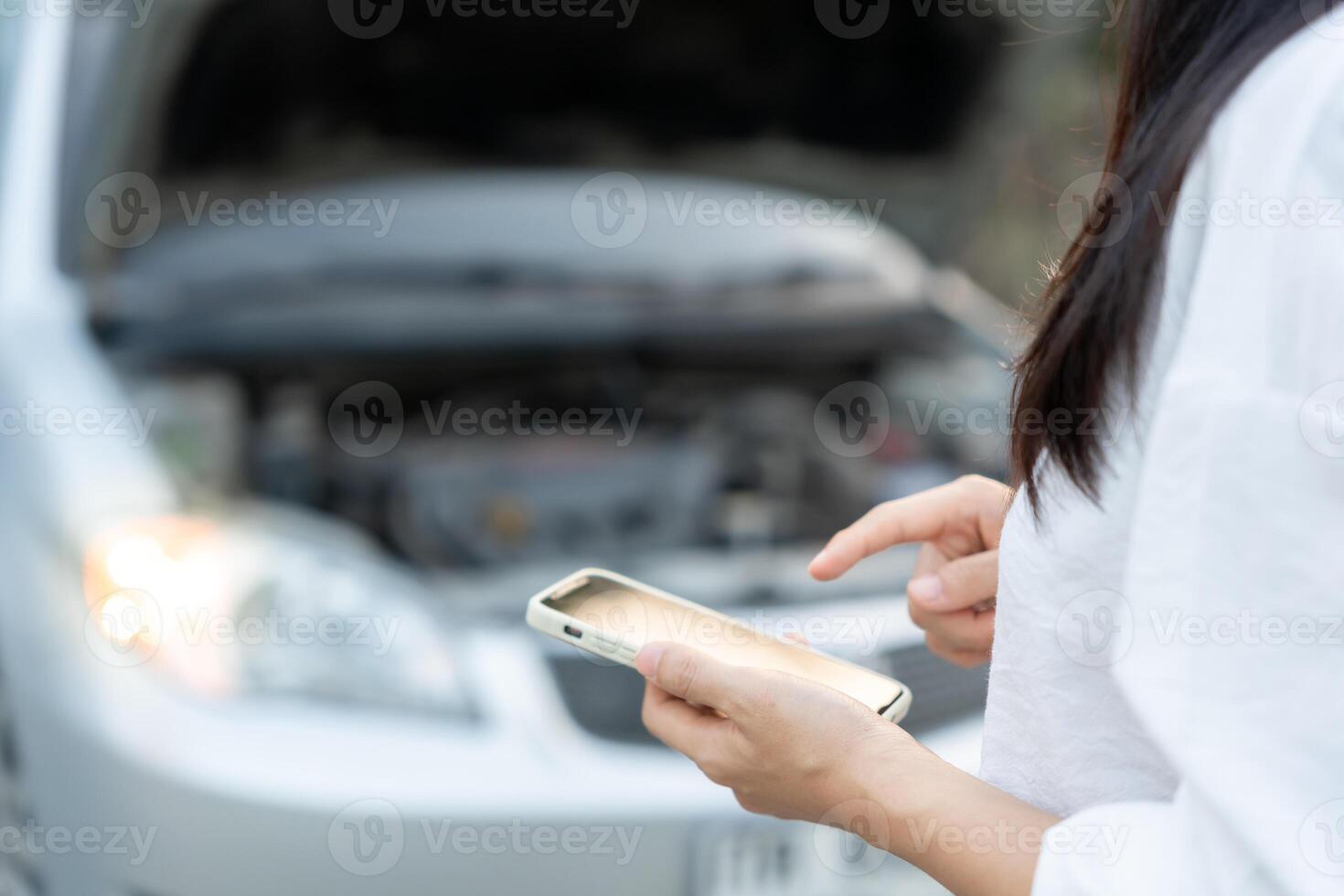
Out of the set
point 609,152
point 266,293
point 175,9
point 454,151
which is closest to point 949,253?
point 609,152

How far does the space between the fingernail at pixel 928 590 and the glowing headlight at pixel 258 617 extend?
611 mm

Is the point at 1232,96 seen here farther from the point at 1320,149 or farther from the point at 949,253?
the point at 949,253

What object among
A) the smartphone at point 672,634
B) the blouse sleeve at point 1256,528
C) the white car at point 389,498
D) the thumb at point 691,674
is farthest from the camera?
the white car at point 389,498

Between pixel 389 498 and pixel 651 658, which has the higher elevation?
pixel 651 658

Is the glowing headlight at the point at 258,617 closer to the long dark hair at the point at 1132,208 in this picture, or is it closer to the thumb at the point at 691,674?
the thumb at the point at 691,674

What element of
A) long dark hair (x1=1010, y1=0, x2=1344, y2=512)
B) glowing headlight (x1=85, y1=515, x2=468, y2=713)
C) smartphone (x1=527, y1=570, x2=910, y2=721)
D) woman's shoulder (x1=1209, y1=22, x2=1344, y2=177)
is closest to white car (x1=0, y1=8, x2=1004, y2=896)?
glowing headlight (x1=85, y1=515, x2=468, y2=713)

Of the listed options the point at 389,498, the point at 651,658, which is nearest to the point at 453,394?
the point at 389,498

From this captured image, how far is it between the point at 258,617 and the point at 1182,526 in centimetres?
110

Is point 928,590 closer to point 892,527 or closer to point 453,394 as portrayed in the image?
point 892,527

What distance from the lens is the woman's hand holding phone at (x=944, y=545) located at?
2.90 feet

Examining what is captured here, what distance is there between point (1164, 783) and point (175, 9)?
65.2 inches

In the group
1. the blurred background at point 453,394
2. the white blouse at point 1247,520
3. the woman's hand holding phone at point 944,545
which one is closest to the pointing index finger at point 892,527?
the woman's hand holding phone at point 944,545

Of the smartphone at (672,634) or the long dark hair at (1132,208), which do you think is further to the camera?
the smartphone at (672,634)

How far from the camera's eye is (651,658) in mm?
729
